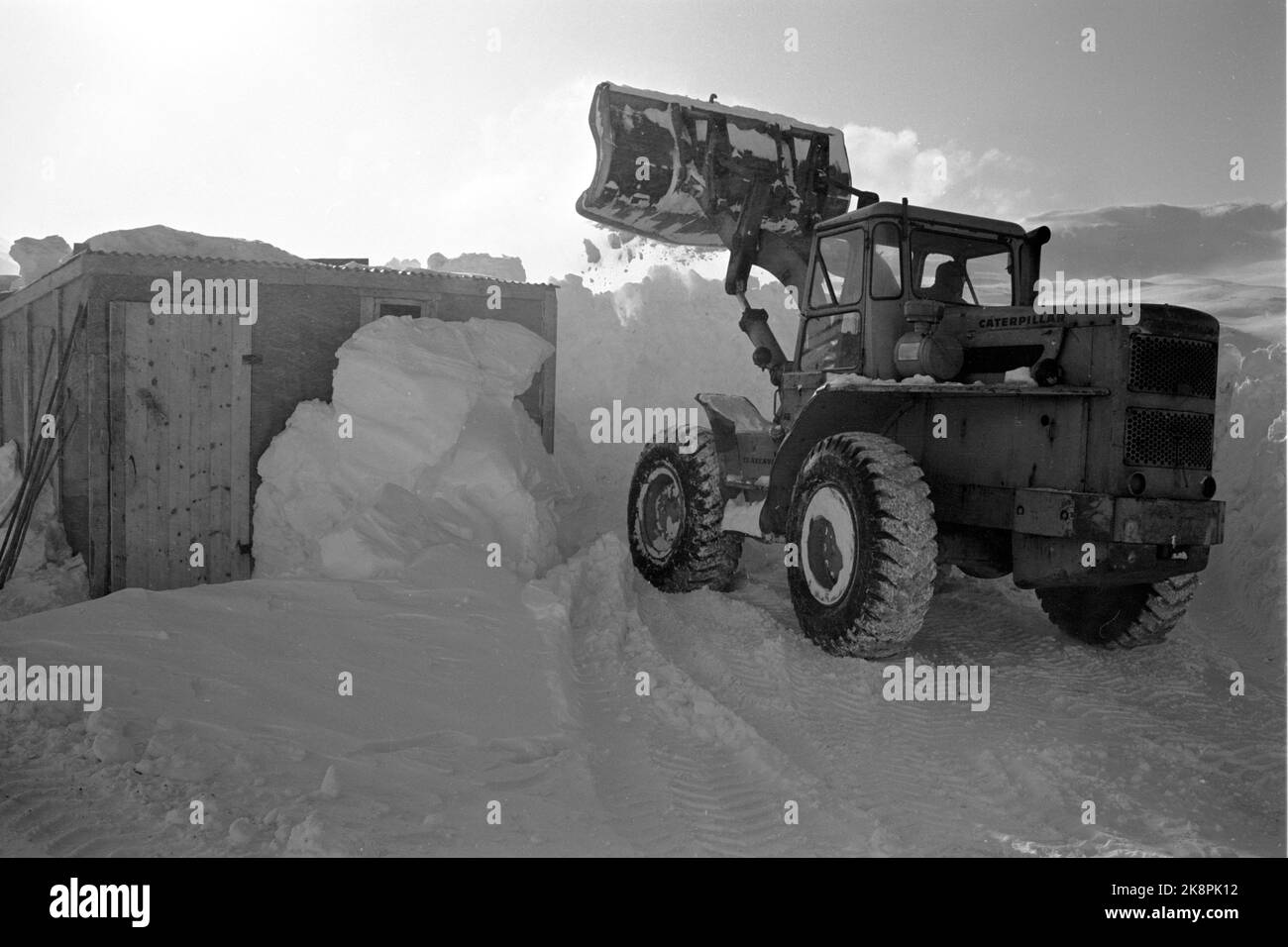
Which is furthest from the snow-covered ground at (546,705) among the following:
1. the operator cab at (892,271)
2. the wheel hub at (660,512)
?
the operator cab at (892,271)

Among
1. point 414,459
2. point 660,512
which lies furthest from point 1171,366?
point 414,459

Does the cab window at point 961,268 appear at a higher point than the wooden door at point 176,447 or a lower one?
higher

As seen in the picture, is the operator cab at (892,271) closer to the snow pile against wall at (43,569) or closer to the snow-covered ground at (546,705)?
the snow-covered ground at (546,705)

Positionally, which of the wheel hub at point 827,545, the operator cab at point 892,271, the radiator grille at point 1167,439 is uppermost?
the operator cab at point 892,271

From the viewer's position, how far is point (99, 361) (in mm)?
8891

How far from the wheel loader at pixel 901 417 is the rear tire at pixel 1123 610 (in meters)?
0.01

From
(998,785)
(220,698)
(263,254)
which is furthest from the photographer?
(263,254)

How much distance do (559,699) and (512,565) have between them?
2.61 meters

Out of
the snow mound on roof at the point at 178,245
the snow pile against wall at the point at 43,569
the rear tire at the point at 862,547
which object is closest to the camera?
the rear tire at the point at 862,547

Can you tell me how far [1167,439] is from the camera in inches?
229

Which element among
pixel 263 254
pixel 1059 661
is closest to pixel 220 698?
pixel 1059 661

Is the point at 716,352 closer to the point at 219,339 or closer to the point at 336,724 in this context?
the point at 219,339

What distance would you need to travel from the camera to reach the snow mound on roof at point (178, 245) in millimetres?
10875

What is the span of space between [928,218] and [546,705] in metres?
4.37
